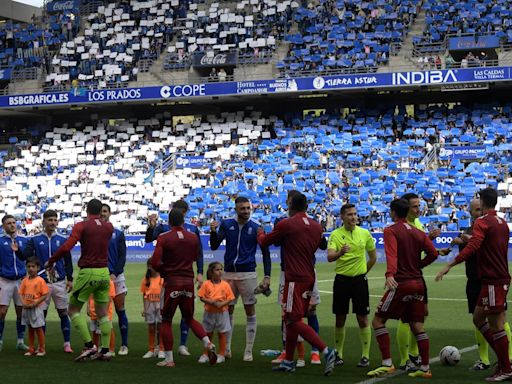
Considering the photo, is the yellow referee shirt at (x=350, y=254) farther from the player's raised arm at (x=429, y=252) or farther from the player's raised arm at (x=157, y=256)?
the player's raised arm at (x=157, y=256)

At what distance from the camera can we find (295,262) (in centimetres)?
1267

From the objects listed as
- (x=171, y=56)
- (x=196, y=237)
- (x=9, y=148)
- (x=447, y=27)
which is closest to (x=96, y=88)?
(x=171, y=56)

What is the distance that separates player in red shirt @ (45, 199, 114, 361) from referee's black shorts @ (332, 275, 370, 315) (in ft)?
10.3

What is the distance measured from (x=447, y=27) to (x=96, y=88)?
17.8 metres

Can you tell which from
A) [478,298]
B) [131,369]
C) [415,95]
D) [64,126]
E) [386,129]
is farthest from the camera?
[64,126]

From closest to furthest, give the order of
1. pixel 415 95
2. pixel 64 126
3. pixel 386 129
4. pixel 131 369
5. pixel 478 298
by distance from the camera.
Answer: pixel 478 298
pixel 131 369
pixel 386 129
pixel 415 95
pixel 64 126

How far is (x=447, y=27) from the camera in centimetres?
4778

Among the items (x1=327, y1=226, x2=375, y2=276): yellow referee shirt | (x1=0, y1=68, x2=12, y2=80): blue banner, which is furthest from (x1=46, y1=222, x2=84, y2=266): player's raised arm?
(x1=0, y1=68, x2=12, y2=80): blue banner

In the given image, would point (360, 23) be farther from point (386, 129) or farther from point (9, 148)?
point (9, 148)

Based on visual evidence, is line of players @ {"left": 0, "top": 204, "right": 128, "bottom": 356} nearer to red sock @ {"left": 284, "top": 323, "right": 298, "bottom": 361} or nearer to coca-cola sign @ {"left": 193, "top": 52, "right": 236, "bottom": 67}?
red sock @ {"left": 284, "top": 323, "right": 298, "bottom": 361}

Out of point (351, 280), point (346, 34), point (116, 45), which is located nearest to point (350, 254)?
point (351, 280)

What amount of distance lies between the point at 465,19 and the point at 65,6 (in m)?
24.5

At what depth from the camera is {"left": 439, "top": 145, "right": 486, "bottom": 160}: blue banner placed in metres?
44.1

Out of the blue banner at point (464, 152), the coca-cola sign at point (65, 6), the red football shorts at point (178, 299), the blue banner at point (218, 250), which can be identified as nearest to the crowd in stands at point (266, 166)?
the blue banner at point (464, 152)
